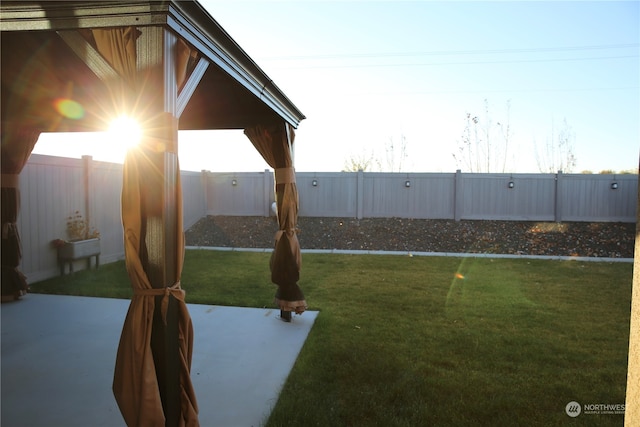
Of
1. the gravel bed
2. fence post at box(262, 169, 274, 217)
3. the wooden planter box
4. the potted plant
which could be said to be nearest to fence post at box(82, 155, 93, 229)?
the potted plant

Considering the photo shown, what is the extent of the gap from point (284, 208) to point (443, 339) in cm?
226

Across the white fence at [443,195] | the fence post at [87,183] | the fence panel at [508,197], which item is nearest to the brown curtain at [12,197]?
the fence post at [87,183]

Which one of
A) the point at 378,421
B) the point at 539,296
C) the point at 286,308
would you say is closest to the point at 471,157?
the point at 539,296

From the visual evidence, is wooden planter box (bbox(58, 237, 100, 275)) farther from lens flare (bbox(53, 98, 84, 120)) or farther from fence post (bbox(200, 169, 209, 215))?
fence post (bbox(200, 169, 209, 215))

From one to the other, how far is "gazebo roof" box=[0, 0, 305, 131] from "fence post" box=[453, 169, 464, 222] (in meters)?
8.37

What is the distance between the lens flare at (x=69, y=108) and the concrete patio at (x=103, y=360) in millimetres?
2434

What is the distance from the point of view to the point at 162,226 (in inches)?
84.8

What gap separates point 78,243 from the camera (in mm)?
6973

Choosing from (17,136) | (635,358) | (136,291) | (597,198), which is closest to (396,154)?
(597,198)

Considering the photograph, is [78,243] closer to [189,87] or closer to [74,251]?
[74,251]

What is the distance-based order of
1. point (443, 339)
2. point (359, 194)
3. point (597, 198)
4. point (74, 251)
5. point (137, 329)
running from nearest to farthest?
point (137, 329), point (443, 339), point (74, 251), point (597, 198), point (359, 194)

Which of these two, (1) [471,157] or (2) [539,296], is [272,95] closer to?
(2) [539,296]

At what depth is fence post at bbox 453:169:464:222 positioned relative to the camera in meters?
11.9

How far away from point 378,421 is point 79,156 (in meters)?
7.46
